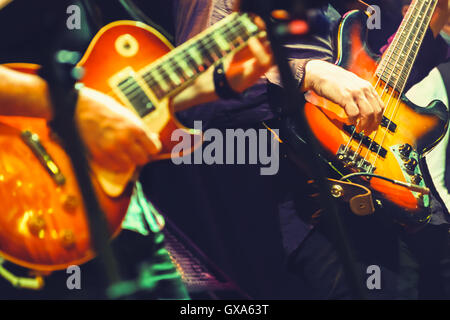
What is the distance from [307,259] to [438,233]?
450mm

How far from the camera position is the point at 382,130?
130cm

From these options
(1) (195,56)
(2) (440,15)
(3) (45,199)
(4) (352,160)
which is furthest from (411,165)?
(3) (45,199)

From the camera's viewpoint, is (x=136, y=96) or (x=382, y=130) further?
(x=382, y=130)

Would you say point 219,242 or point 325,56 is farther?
point 325,56

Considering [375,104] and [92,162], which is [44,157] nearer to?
[92,162]

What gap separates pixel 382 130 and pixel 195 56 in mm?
616

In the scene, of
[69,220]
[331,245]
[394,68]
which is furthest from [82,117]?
[394,68]

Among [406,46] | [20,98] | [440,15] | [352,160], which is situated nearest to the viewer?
[20,98]

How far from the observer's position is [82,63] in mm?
1042

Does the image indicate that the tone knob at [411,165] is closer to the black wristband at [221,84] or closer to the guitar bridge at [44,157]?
the black wristband at [221,84]

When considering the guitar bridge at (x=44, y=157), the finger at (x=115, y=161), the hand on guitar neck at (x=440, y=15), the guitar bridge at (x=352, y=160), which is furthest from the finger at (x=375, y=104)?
the guitar bridge at (x=44, y=157)

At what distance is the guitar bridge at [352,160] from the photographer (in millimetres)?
1205

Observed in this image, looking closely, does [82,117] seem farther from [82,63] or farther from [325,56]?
[325,56]

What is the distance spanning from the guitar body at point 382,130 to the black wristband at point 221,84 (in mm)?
252
